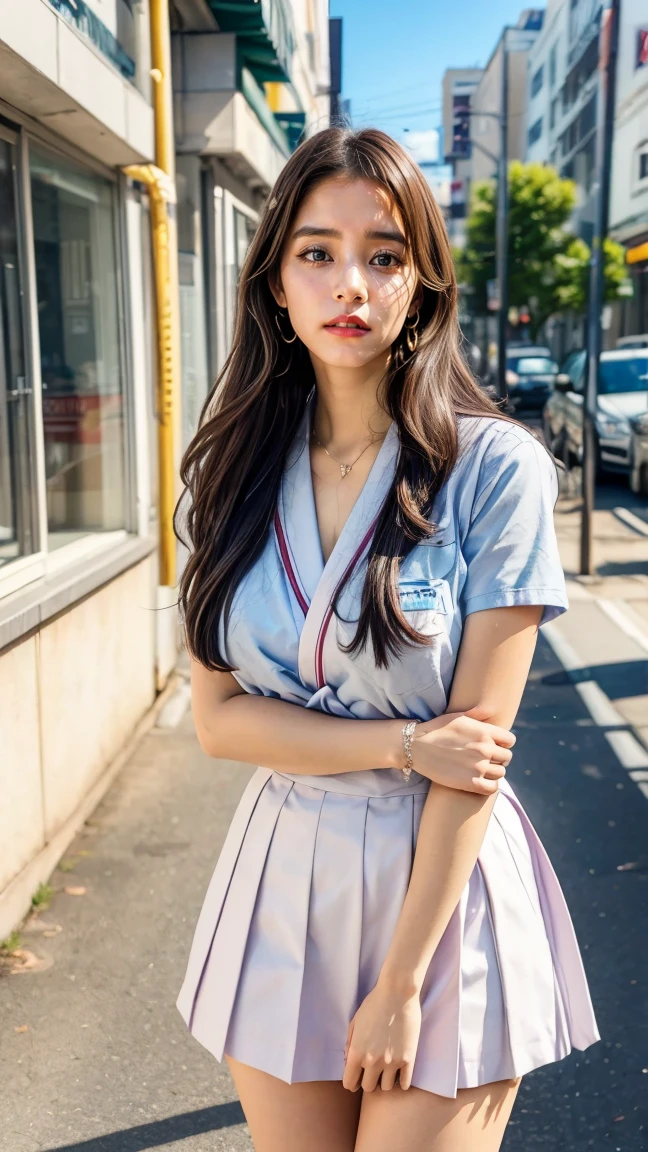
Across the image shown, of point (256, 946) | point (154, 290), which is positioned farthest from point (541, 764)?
point (256, 946)

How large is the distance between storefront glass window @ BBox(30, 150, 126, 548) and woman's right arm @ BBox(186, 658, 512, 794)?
3257 mm

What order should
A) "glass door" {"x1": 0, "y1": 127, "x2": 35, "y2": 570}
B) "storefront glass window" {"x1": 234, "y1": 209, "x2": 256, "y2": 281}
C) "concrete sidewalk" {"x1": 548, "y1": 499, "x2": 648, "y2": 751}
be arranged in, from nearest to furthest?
"glass door" {"x1": 0, "y1": 127, "x2": 35, "y2": 570} < "concrete sidewalk" {"x1": 548, "y1": 499, "x2": 648, "y2": 751} < "storefront glass window" {"x1": 234, "y1": 209, "x2": 256, "y2": 281}

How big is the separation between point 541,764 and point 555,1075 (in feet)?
7.76

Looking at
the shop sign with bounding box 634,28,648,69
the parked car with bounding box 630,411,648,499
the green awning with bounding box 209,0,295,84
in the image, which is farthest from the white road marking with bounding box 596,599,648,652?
the parked car with bounding box 630,411,648,499

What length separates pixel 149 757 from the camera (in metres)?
5.59

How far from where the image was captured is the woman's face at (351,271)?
1.66 m

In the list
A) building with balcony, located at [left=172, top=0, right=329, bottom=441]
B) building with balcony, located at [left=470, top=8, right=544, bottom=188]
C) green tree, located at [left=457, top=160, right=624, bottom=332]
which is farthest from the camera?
green tree, located at [left=457, top=160, right=624, bottom=332]

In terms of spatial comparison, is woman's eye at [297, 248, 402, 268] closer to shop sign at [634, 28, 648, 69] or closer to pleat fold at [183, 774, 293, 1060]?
pleat fold at [183, 774, 293, 1060]

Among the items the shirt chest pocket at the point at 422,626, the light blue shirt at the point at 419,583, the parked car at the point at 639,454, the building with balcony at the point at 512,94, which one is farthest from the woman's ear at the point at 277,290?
the building with balcony at the point at 512,94

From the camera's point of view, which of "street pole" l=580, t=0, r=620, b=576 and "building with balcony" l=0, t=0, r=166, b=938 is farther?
"street pole" l=580, t=0, r=620, b=576

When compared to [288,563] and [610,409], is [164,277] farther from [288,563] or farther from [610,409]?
[610,409]

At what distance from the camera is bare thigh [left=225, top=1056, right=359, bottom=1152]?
1.61 m

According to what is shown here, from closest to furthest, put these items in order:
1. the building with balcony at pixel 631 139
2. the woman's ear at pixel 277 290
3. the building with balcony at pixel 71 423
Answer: the woman's ear at pixel 277 290
the building with balcony at pixel 71 423
the building with balcony at pixel 631 139

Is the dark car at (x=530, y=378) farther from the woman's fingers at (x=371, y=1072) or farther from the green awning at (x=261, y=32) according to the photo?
the woman's fingers at (x=371, y=1072)
